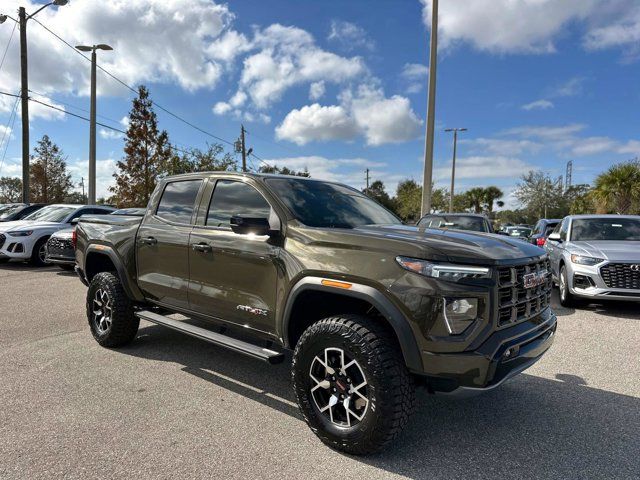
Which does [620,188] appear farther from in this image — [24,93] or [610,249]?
[24,93]

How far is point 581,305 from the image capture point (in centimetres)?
742

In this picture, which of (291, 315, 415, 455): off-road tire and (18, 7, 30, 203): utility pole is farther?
(18, 7, 30, 203): utility pole

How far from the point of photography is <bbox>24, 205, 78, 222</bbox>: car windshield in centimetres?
1210

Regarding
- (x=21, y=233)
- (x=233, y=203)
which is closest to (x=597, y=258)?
(x=233, y=203)

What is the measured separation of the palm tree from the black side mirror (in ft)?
86.2

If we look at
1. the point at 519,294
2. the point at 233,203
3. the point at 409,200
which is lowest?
the point at 519,294

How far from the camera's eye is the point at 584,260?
6.86m

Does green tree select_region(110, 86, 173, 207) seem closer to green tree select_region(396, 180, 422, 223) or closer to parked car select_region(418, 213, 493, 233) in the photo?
parked car select_region(418, 213, 493, 233)

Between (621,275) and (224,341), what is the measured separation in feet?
19.4

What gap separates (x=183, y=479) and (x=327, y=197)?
2.38 m

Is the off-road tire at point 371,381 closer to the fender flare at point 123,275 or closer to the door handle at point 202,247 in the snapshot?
the door handle at point 202,247

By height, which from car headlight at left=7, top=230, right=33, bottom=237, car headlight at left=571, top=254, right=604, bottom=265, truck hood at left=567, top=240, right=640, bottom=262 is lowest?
car headlight at left=7, top=230, right=33, bottom=237

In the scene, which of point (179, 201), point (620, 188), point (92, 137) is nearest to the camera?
point (179, 201)

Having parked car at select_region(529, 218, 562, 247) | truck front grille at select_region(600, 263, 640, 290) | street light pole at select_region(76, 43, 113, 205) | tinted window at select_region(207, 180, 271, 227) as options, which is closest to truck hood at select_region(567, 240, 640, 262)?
truck front grille at select_region(600, 263, 640, 290)
